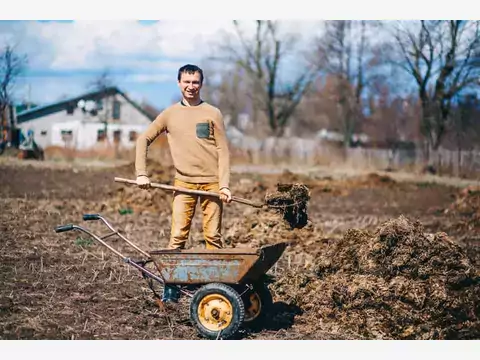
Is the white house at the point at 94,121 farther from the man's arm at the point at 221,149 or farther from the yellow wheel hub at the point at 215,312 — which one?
the yellow wheel hub at the point at 215,312

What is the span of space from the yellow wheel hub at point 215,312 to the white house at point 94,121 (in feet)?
30.9

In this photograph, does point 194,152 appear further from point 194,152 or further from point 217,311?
point 217,311

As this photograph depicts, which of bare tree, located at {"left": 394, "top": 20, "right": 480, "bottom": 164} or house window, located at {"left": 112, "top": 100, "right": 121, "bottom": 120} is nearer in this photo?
bare tree, located at {"left": 394, "top": 20, "right": 480, "bottom": 164}

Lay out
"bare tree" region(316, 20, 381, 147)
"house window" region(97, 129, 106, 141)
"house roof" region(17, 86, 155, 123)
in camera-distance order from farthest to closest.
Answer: "house window" region(97, 129, 106, 141), "bare tree" region(316, 20, 381, 147), "house roof" region(17, 86, 155, 123)

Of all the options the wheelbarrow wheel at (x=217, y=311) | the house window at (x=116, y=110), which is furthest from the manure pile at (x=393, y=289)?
the house window at (x=116, y=110)

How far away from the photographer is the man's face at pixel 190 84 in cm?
604

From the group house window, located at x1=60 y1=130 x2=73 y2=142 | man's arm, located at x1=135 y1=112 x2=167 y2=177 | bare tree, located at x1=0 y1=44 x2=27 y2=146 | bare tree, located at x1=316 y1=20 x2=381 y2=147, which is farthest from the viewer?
bare tree, located at x1=316 y1=20 x2=381 y2=147

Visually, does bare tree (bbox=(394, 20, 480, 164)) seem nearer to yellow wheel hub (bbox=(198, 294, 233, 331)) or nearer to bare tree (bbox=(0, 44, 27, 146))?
bare tree (bbox=(0, 44, 27, 146))

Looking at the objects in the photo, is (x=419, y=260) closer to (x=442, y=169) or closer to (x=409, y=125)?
(x=442, y=169)

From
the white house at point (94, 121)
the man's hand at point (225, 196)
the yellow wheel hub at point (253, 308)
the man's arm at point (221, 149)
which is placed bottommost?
the yellow wheel hub at point (253, 308)

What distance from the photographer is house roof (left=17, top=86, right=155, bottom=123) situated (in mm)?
12953

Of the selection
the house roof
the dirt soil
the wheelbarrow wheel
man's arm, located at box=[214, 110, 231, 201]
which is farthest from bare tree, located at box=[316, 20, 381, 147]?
the wheelbarrow wheel

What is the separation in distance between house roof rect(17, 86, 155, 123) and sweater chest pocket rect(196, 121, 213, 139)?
6.86 m

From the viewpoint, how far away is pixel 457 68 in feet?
41.9
